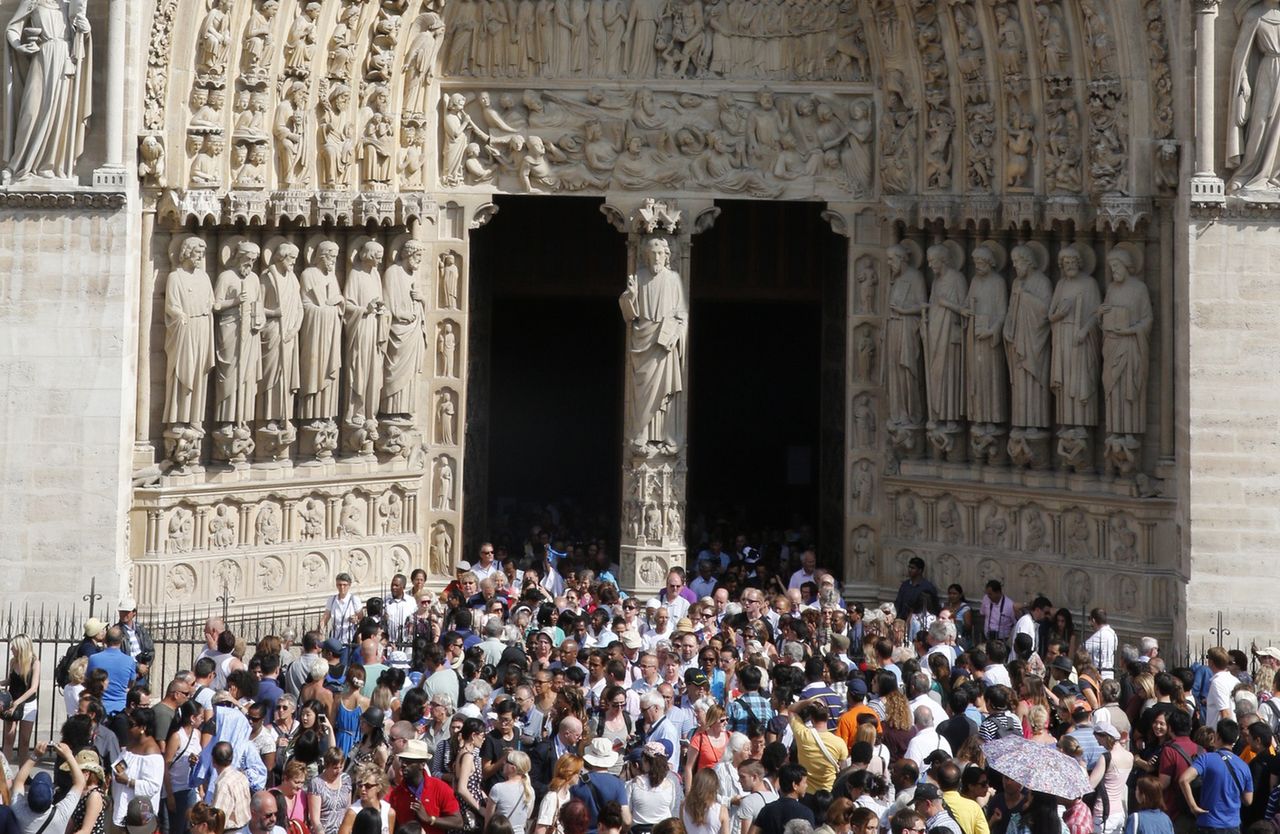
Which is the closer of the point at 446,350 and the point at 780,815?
the point at 780,815

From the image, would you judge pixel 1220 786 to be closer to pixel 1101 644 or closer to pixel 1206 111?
pixel 1101 644

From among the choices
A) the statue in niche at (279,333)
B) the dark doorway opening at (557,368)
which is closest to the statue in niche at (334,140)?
the statue in niche at (279,333)

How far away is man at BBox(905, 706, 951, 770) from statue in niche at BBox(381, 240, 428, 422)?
9.38 metres

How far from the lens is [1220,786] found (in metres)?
12.4

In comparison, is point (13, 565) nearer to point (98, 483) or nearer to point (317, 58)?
point (98, 483)

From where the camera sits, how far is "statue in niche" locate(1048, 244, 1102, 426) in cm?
1941

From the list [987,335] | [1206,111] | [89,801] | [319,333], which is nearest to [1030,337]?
[987,335]

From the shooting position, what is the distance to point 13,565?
18.0 meters

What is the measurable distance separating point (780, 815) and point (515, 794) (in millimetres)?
1619

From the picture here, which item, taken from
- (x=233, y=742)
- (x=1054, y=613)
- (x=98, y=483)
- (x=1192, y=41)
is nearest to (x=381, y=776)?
(x=233, y=742)

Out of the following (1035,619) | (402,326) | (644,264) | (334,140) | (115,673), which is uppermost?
(334,140)

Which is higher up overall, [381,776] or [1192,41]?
[1192,41]

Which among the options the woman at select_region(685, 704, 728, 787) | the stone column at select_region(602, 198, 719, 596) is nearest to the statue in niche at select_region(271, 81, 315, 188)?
the stone column at select_region(602, 198, 719, 596)

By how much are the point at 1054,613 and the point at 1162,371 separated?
8.11 ft
